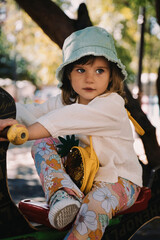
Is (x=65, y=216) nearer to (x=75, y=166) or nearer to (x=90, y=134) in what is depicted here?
(x=75, y=166)

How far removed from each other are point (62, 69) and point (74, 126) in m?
0.73

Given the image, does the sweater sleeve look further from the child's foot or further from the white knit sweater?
the child's foot

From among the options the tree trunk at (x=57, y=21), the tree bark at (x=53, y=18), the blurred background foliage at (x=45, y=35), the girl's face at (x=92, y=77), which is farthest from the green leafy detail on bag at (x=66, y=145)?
the blurred background foliage at (x=45, y=35)

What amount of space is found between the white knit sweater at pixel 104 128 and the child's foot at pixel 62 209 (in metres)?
0.34

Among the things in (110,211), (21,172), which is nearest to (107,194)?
(110,211)

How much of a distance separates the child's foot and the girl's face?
0.77m

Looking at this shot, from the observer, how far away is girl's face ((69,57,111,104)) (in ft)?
7.35

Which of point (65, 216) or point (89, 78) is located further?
point (89, 78)

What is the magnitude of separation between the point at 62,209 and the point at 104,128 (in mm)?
624

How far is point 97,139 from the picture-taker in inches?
83.7

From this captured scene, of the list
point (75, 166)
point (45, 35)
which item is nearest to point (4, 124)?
point (75, 166)

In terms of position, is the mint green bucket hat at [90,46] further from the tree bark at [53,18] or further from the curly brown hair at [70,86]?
the tree bark at [53,18]

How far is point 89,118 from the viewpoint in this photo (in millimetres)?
1981

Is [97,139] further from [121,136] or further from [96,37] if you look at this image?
[96,37]
